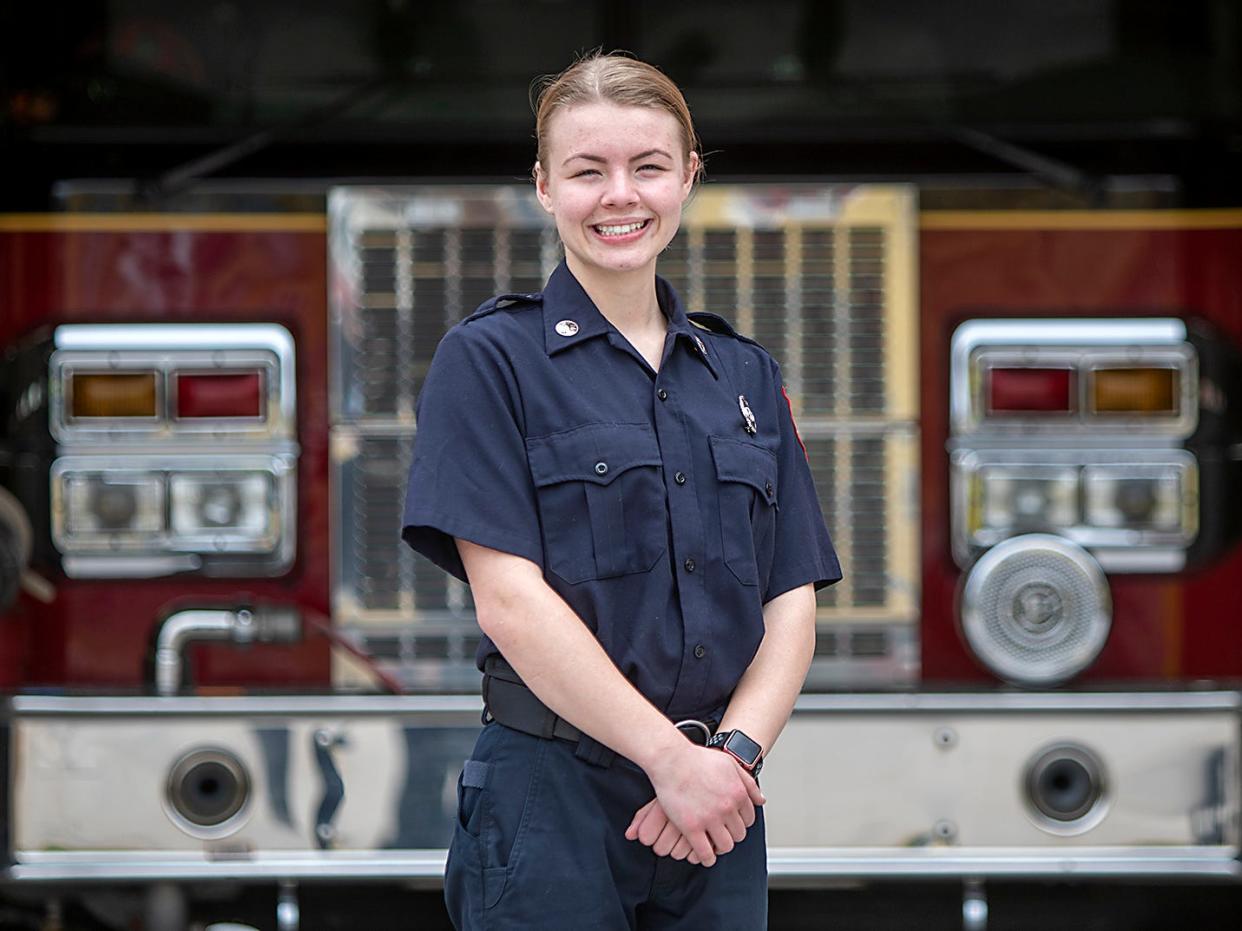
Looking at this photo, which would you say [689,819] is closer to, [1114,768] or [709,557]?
[709,557]

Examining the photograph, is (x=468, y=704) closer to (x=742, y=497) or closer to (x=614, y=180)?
(x=742, y=497)

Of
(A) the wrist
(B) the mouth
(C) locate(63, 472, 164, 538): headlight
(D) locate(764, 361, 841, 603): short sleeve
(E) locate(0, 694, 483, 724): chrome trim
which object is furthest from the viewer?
(C) locate(63, 472, 164, 538): headlight

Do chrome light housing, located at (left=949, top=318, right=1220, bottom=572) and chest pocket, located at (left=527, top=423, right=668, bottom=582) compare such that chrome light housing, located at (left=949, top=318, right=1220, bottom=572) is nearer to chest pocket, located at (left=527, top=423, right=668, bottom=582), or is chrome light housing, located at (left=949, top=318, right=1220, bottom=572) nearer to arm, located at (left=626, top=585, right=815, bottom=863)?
arm, located at (left=626, top=585, right=815, bottom=863)

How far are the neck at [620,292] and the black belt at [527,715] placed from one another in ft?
1.38

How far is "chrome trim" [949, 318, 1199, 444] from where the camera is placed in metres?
3.40

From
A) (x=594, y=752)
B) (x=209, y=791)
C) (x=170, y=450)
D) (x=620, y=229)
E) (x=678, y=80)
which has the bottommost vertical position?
(x=209, y=791)

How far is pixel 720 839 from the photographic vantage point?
189 cm

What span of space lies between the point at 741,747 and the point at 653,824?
0.13 metres

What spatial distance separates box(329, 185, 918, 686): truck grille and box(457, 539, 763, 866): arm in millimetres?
1513

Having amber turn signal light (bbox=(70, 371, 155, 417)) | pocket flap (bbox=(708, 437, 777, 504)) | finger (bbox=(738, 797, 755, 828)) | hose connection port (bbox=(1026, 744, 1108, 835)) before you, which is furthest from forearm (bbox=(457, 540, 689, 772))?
amber turn signal light (bbox=(70, 371, 155, 417))

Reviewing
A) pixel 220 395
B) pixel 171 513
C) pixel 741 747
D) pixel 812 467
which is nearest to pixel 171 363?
pixel 220 395

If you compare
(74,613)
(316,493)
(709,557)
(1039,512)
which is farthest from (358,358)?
(709,557)

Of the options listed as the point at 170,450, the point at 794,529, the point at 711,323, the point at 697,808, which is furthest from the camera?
the point at 170,450

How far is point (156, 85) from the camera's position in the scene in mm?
3424
